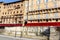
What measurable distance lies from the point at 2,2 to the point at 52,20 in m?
35.6

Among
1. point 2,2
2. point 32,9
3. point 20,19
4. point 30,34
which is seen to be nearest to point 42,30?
point 30,34

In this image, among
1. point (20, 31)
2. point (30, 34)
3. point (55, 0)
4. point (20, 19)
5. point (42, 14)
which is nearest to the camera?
point (30, 34)

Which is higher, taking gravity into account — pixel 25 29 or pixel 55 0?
pixel 55 0

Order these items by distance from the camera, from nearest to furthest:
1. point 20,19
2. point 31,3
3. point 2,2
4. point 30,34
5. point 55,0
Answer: point 30,34 < point 55,0 < point 31,3 < point 20,19 < point 2,2

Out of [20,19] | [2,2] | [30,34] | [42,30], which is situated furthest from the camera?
[2,2]

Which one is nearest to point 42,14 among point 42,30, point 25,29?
point 25,29

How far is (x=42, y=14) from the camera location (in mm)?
46719

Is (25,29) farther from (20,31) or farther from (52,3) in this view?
(52,3)

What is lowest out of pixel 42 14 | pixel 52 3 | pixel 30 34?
pixel 30 34

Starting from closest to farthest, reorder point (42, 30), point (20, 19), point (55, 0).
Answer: point (42, 30) < point (55, 0) < point (20, 19)

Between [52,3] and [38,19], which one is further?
[38,19]

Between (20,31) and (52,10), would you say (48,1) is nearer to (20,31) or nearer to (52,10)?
(52,10)

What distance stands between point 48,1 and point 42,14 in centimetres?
428

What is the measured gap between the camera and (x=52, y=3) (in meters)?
43.9
